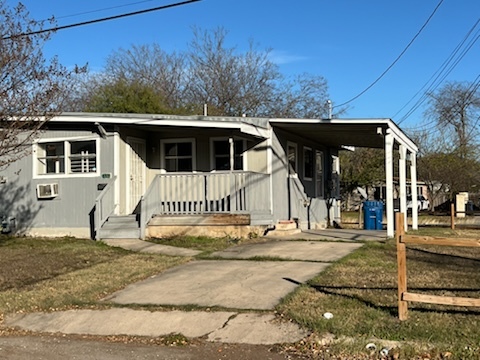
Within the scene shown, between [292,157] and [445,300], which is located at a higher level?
[292,157]

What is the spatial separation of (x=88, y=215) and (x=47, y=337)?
901 centimetres

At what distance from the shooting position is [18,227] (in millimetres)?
15828

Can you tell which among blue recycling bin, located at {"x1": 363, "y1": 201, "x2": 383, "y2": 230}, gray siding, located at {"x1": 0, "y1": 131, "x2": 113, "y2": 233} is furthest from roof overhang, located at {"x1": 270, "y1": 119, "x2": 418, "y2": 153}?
gray siding, located at {"x1": 0, "y1": 131, "x2": 113, "y2": 233}

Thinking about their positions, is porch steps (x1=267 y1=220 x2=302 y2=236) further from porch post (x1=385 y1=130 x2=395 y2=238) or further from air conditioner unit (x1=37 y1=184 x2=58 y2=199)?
air conditioner unit (x1=37 y1=184 x2=58 y2=199)

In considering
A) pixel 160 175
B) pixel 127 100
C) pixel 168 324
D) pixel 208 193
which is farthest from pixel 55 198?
pixel 127 100

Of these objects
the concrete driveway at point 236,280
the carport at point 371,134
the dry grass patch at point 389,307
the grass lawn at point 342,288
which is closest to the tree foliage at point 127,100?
the carport at point 371,134

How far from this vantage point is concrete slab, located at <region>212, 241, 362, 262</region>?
36.3 ft

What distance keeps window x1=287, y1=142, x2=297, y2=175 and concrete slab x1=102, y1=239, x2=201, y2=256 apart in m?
5.87

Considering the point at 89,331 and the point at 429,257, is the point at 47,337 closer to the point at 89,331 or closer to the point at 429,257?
the point at 89,331

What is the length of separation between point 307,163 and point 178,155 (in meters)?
5.26

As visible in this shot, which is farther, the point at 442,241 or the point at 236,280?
the point at 236,280

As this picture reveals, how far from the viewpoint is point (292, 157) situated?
695 inches

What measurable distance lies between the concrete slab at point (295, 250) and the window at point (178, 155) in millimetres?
4460

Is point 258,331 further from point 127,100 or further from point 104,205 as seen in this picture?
point 127,100
